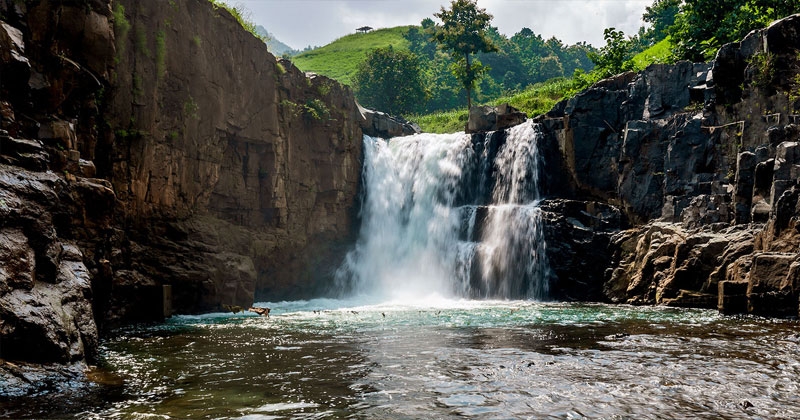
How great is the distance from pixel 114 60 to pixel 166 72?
407cm

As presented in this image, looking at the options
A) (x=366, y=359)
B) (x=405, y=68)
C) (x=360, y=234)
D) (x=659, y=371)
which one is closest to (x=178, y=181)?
(x=360, y=234)

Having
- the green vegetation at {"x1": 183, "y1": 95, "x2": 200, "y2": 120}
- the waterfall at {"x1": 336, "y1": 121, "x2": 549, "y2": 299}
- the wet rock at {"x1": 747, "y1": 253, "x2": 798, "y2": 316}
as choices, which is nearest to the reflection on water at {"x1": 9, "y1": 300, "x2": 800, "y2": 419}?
the wet rock at {"x1": 747, "y1": 253, "x2": 798, "y2": 316}

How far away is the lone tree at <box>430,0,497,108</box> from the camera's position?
51656 millimetres

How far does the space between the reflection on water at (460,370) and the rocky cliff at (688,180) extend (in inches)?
128

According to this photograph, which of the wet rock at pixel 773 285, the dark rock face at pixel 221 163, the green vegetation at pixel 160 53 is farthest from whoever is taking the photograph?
the green vegetation at pixel 160 53

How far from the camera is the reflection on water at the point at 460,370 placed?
8.26 m

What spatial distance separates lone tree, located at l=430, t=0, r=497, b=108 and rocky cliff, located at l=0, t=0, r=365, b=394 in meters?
19.8

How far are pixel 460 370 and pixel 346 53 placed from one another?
96.9m

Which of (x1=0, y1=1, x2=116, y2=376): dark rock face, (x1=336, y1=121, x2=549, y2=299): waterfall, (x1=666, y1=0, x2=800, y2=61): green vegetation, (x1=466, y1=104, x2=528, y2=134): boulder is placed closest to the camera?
(x1=0, y1=1, x2=116, y2=376): dark rock face

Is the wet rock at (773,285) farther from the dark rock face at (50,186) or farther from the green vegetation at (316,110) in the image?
the green vegetation at (316,110)

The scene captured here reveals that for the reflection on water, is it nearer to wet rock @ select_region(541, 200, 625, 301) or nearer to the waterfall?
wet rock @ select_region(541, 200, 625, 301)

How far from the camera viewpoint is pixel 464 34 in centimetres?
5269

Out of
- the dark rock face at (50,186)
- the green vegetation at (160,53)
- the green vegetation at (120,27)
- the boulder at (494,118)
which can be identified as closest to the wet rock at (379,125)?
the boulder at (494,118)

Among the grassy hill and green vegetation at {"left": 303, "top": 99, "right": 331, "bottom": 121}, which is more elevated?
the grassy hill
